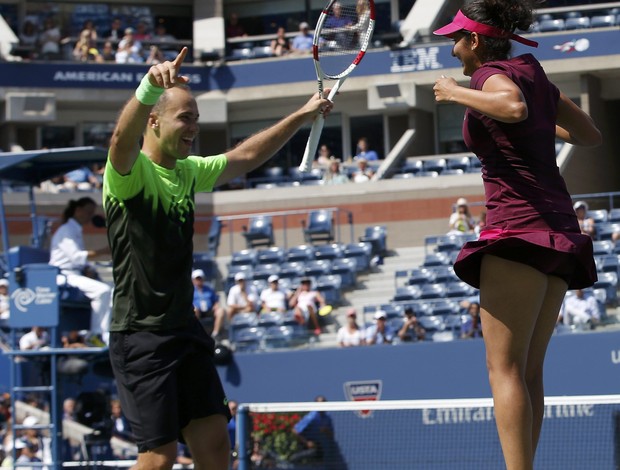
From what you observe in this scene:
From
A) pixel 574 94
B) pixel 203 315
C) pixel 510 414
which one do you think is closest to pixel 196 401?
pixel 510 414

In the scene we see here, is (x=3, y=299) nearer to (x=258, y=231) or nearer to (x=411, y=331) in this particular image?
(x=411, y=331)

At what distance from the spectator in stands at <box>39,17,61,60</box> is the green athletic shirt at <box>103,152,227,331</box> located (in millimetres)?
23137

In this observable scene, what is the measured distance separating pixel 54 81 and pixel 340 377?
13.7 metres

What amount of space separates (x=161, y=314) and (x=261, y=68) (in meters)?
22.5

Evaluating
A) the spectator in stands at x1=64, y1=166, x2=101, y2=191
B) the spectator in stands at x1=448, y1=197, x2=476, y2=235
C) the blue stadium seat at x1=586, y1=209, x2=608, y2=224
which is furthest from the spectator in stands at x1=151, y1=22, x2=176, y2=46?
the blue stadium seat at x1=586, y1=209, x2=608, y2=224

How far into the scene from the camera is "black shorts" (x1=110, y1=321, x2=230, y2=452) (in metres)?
5.10

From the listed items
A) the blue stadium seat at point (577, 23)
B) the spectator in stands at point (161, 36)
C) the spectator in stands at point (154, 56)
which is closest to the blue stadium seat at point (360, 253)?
the blue stadium seat at point (577, 23)

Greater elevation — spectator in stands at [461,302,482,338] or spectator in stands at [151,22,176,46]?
spectator in stands at [151,22,176,46]

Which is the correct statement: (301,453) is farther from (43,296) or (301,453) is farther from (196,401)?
(196,401)

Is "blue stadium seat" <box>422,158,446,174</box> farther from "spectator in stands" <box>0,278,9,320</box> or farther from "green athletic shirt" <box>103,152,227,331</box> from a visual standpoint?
"green athletic shirt" <box>103,152,227,331</box>

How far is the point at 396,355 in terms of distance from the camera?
15.5 m

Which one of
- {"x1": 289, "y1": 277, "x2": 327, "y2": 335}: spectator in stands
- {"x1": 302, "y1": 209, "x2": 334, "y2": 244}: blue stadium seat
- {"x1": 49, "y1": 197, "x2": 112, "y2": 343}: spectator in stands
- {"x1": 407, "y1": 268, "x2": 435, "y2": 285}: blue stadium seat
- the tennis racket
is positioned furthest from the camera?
{"x1": 302, "y1": 209, "x2": 334, "y2": 244}: blue stadium seat

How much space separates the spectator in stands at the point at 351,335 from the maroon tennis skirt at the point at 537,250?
38.0 ft

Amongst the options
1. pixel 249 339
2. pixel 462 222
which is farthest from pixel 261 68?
pixel 249 339
